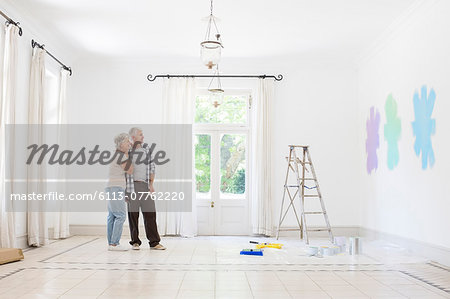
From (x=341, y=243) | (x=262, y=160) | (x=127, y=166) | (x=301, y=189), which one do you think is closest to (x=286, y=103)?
(x=262, y=160)

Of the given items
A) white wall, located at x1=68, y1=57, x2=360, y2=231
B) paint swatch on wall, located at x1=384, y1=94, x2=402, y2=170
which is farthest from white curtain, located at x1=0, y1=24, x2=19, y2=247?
paint swatch on wall, located at x1=384, y1=94, x2=402, y2=170

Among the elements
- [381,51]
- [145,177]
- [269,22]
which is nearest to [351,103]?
[381,51]

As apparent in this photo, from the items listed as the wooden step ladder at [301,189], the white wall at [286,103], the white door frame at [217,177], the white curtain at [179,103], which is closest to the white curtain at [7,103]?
the white wall at [286,103]

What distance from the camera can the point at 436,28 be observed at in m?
5.33

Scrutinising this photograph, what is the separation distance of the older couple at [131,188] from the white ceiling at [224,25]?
161cm

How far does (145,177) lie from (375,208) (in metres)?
3.66

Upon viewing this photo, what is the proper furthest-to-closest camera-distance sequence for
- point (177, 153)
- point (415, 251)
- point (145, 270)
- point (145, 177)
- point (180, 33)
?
1. point (177, 153)
2. point (180, 33)
3. point (145, 177)
4. point (415, 251)
5. point (145, 270)

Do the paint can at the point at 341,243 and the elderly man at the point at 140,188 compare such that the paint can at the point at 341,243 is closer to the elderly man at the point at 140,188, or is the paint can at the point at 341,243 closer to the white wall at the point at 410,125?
the white wall at the point at 410,125

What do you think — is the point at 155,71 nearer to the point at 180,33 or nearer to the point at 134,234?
the point at 180,33

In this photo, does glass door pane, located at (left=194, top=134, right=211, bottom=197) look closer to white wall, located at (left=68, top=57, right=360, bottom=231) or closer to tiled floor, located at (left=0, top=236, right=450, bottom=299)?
white wall, located at (left=68, top=57, right=360, bottom=231)

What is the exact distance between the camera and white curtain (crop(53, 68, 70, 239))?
7191 millimetres

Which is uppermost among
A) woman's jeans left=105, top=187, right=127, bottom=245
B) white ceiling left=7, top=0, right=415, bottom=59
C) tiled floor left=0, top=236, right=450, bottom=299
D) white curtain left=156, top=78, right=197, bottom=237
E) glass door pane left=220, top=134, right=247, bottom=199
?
white ceiling left=7, top=0, right=415, bottom=59

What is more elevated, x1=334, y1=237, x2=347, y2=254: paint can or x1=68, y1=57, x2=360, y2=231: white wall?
x1=68, y1=57, x2=360, y2=231: white wall

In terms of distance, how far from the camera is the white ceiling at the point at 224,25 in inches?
228
